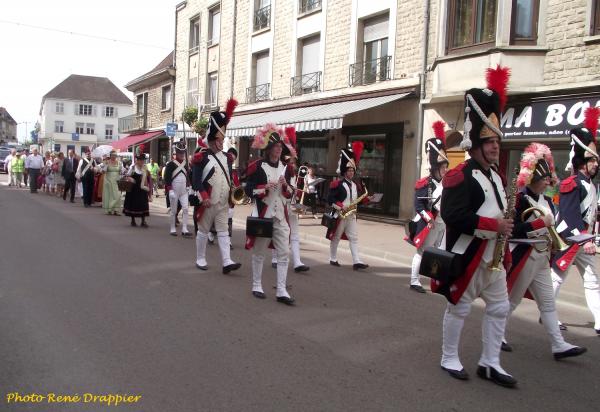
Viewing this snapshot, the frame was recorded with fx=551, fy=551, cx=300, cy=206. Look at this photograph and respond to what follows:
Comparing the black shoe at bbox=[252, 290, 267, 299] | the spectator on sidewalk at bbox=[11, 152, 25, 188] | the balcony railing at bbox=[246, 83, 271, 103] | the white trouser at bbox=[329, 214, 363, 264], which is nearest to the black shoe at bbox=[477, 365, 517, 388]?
the black shoe at bbox=[252, 290, 267, 299]

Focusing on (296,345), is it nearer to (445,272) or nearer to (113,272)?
(445,272)

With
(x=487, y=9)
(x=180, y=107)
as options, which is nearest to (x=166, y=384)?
(x=487, y=9)

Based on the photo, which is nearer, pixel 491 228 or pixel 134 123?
pixel 491 228

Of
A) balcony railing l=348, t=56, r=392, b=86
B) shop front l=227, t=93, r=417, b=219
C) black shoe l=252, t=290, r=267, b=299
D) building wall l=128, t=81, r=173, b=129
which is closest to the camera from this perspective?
black shoe l=252, t=290, r=267, b=299

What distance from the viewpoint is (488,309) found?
407 cm

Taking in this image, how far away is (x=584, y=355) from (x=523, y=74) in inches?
333

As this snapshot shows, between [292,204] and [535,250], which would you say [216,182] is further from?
[535,250]

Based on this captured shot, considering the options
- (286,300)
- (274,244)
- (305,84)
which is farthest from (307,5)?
(286,300)

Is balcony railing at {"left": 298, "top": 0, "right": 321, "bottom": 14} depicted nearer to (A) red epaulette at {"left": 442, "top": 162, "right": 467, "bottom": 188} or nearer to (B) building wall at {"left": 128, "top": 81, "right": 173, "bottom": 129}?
(B) building wall at {"left": 128, "top": 81, "right": 173, "bottom": 129}

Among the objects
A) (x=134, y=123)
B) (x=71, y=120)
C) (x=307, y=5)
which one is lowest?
(x=134, y=123)

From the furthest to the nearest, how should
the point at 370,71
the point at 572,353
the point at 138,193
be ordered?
the point at 370,71 → the point at 138,193 → the point at 572,353

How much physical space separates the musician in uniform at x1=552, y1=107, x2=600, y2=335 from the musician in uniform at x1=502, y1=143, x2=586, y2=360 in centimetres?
83

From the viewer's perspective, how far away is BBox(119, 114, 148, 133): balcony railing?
35356 mm

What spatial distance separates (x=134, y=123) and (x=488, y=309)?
35975mm
